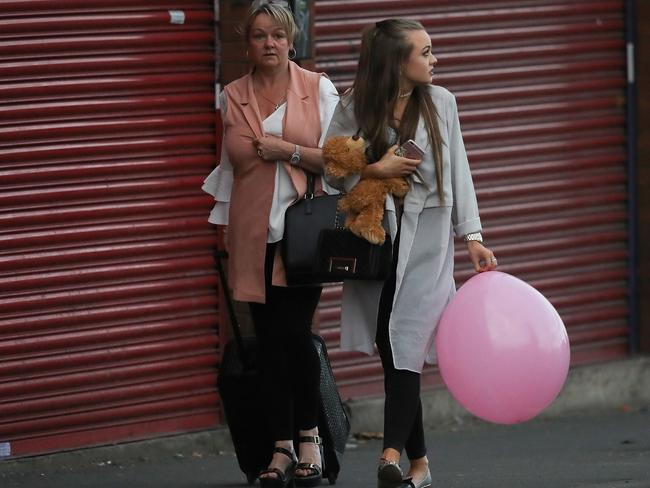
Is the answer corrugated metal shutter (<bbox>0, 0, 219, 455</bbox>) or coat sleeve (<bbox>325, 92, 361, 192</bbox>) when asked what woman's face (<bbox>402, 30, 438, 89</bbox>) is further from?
corrugated metal shutter (<bbox>0, 0, 219, 455</bbox>)

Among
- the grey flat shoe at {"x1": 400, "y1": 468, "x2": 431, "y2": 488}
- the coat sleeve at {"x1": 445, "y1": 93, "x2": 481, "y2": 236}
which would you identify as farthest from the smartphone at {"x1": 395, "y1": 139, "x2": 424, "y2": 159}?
the grey flat shoe at {"x1": 400, "y1": 468, "x2": 431, "y2": 488}

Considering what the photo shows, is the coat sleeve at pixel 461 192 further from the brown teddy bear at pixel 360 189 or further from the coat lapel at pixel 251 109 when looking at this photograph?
the coat lapel at pixel 251 109

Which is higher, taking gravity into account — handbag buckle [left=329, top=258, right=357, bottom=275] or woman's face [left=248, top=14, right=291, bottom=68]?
woman's face [left=248, top=14, right=291, bottom=68]

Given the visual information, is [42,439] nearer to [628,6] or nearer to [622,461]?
[622,461]

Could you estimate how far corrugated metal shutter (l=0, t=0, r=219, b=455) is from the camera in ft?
24.4

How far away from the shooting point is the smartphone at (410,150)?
5961 mm

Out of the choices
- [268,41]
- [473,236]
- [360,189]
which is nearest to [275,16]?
[268,41]

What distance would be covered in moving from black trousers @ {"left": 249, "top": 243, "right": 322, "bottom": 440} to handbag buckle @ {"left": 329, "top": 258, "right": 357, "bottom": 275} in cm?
36

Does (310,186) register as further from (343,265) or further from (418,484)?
(418,484)

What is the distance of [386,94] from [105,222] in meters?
2.21

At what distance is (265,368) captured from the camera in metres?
6.47

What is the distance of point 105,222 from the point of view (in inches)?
304

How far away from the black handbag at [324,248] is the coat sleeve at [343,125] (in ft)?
0.22

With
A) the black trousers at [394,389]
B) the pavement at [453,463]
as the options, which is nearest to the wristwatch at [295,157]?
the black trousers at [394,389]
